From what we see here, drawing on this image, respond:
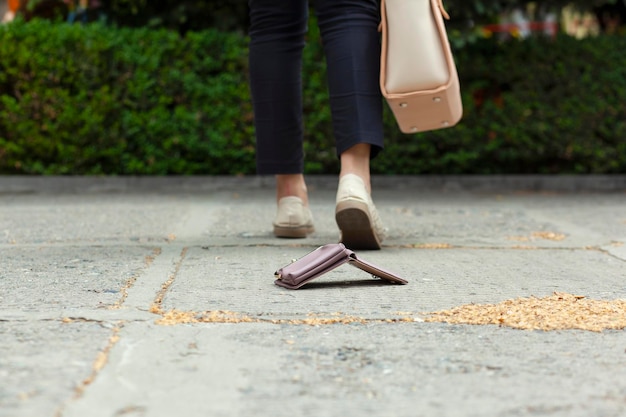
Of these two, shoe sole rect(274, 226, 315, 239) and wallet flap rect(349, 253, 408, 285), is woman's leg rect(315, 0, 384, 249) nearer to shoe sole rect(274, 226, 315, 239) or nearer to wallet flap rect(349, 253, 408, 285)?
shoe sole rect(274, 226, 315, 239)

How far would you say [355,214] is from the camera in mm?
2932

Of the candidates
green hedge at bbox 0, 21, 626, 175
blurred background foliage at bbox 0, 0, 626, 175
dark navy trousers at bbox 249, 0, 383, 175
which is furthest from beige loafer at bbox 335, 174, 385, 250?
green hedge at bbox 0, 21, 626, 175

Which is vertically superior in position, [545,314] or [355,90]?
Result: [355,90]

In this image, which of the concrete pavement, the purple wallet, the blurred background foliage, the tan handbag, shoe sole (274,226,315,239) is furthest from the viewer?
the blurred background foliage

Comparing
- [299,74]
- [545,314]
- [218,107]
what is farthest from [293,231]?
[218,107]

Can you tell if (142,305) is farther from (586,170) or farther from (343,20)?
(586,170)

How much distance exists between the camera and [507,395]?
4.99 feet

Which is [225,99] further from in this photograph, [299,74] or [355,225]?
[355,225]

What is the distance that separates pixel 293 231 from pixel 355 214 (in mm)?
522

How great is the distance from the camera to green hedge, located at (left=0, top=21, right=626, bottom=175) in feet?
19.6

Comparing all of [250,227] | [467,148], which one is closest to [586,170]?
[467,148]

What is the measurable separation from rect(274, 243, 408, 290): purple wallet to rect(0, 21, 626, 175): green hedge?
3.73 m

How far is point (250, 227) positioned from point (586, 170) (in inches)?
136

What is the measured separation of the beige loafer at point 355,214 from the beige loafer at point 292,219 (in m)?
0.37
